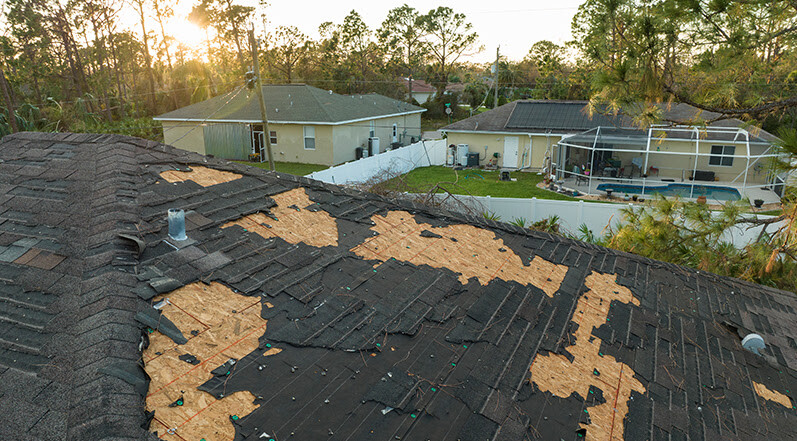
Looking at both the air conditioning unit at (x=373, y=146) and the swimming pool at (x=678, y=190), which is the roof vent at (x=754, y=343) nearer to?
the swimming pool at (x=678, y=190)

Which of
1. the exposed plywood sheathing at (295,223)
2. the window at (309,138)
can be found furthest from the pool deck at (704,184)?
the exposed plywood sheathing at (295,223)

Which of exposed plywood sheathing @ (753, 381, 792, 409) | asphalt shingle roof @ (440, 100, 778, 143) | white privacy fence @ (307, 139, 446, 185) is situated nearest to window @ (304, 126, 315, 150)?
white privacy fence @ (307, 139, 446, 185)

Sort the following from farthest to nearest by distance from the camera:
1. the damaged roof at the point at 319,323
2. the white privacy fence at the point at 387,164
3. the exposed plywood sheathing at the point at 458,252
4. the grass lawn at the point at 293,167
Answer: the grass lawn at the point at 293,167
the white privacy fence at the point at 387,164
the exposed plywood sheathing at the point at 458,252
the damaged roof at the point at 319,323

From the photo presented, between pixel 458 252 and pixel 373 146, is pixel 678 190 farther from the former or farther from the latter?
pixel 458 252

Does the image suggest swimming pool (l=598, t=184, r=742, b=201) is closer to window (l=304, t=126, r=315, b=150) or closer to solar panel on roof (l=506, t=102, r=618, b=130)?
solar panel on roof (l=506, t=102, r=618, b=130)

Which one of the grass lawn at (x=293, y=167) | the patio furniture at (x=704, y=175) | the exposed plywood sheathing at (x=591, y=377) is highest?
the exposed plywood sheathing at (x=591, y=377)

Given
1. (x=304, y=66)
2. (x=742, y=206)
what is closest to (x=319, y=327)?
(x=742, y=206)
